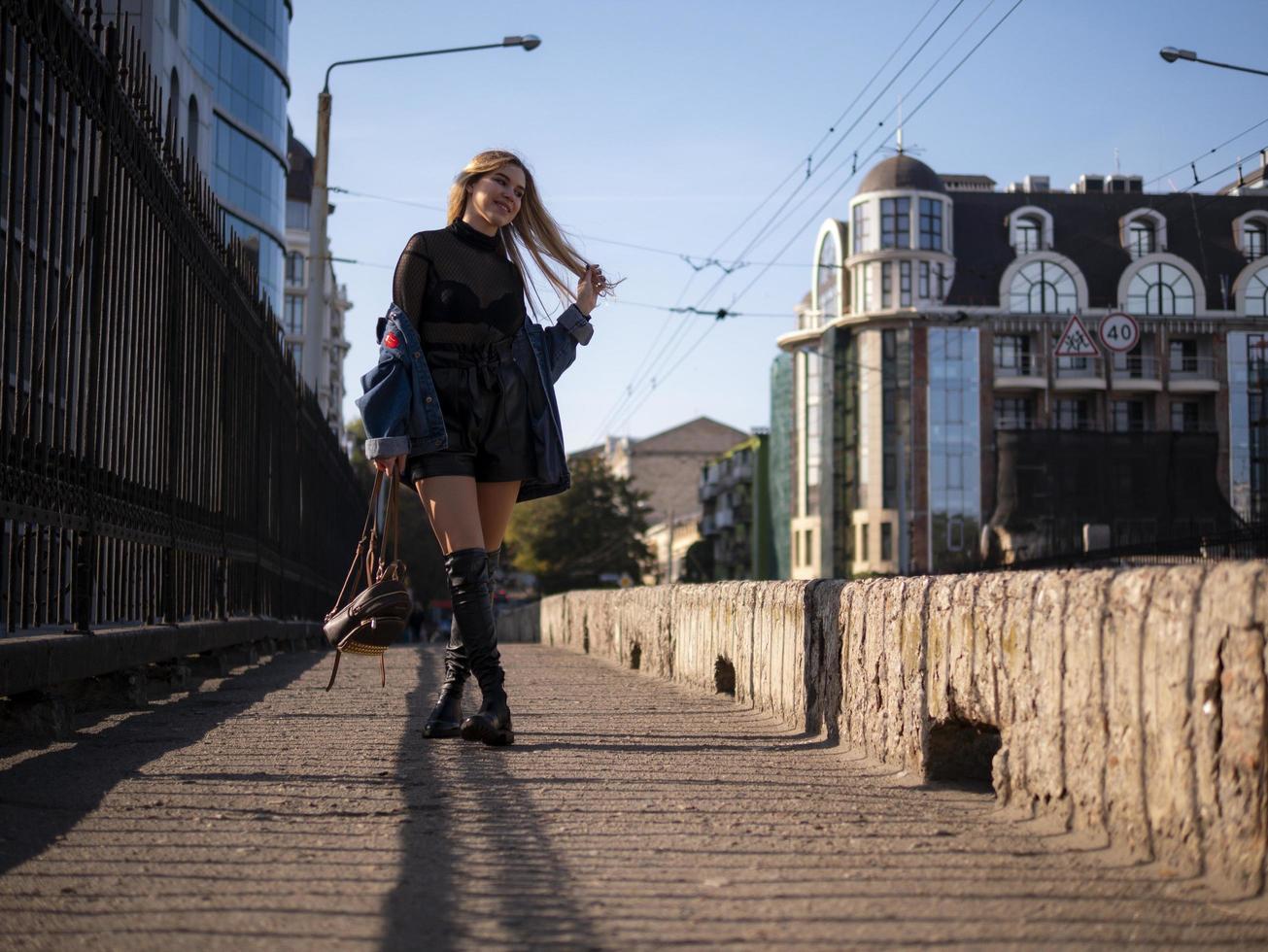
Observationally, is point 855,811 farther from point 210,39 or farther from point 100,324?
point 210,39

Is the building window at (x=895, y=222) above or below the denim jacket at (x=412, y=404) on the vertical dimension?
above

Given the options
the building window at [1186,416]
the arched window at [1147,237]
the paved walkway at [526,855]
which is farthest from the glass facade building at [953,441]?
the paved walkway at [526,855]

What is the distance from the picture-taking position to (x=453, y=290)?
557 cm

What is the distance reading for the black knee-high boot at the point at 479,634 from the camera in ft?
17.7

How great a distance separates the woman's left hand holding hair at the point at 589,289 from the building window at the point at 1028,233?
67995mm

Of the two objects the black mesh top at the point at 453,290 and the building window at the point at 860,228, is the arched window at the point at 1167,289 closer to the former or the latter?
the building window at the point at 860,228

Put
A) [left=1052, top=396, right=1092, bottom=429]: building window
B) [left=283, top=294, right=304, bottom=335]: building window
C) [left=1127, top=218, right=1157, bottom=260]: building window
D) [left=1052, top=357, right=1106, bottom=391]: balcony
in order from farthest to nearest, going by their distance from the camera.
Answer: [left=283, top=294, right=304, bottom=335]: building window
[left=1127, top=218, right=1157, bottom=260]: building window
[left=1052, top=396, right=1092, bottom=429]: building window
[left=1052, top=357, right=1106, bottom=391]: balcony

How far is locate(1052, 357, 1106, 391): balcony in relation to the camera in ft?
226

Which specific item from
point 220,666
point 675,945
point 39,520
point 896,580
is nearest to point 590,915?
point 675,945

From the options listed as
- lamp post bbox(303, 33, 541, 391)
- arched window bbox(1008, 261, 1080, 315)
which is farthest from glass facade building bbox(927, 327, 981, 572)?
lamp post bbox(303, 33, 541, 391)

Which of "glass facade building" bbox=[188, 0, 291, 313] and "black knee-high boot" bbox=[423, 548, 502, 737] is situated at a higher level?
"glass facade building" bbox=[188, 0, 291, 313]

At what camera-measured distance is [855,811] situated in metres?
4.06

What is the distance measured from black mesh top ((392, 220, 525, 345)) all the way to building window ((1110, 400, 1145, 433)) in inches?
2671

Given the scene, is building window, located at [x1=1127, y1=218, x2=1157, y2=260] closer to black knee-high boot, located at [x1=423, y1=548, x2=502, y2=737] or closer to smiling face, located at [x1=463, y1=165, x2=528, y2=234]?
smiling face, located at [x1=463, y1=165, x2=528, y2=234]
